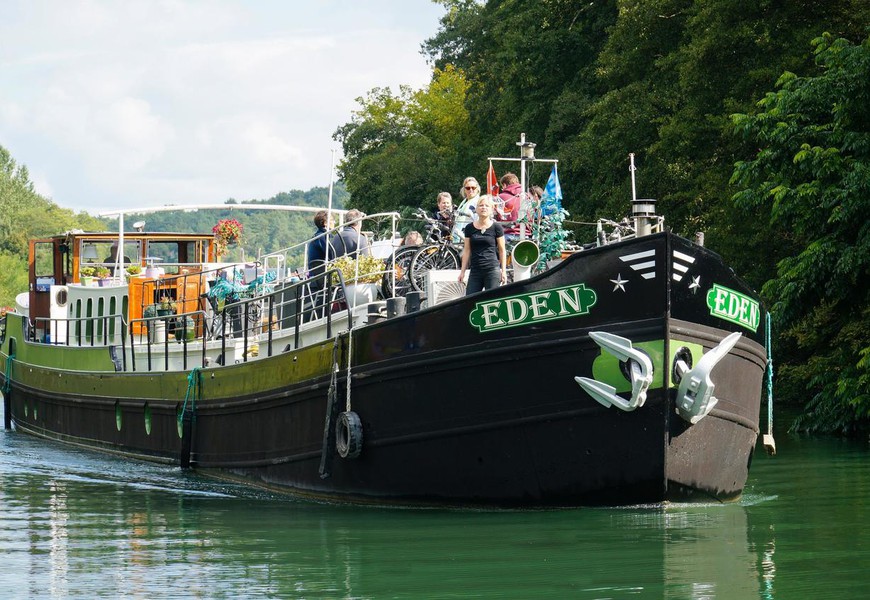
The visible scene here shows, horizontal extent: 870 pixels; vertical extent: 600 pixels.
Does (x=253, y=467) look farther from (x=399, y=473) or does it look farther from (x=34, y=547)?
(x=34, y=547)

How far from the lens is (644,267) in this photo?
10898mm

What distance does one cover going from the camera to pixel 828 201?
18.6 metres

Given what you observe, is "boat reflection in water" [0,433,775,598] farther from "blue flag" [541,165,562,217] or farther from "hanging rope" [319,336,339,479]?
"blue flag" [541,165,562,217]

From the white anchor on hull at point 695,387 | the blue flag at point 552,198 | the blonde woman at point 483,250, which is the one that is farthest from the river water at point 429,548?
the blue flag at point 552,198

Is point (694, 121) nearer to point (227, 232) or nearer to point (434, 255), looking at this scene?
point (227, 232)

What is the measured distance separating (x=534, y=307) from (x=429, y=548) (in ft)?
7.10

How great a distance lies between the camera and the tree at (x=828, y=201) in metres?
18.5

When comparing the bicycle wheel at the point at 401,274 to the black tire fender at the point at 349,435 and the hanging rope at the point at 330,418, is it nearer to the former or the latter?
the hanging rope at the point at 330,418

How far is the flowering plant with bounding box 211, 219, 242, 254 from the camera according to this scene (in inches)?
855

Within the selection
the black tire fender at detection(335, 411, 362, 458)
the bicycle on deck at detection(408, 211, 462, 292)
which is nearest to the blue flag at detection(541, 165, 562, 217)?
the bicycle on deck at detection(408, 211, 462, 292)

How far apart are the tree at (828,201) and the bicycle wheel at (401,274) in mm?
7093

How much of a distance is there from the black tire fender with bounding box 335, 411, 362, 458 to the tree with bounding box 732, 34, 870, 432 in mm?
8552

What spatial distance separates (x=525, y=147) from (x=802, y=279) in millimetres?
7770

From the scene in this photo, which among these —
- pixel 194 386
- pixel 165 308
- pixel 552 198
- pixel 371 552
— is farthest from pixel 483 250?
pixel 165 308
